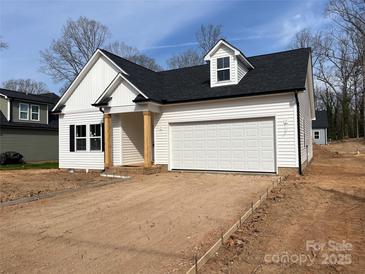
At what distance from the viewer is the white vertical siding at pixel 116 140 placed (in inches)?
640

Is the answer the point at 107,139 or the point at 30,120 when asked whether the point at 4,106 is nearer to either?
the point at 30,120

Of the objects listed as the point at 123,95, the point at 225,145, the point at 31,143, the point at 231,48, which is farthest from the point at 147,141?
the point at 31,143

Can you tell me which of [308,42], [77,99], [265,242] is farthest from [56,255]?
[308,42]

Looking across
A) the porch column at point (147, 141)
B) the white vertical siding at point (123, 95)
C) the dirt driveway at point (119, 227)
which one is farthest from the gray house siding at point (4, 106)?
the dirt driveway at point (119, 227)

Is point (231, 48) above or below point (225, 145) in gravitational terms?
above

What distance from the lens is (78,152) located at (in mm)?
17750

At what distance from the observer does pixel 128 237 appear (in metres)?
5.51

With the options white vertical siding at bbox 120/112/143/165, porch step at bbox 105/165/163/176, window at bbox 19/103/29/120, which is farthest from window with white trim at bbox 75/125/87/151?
window at bbox 19/103/29/120

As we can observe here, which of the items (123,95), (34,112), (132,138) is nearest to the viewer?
(123,95)

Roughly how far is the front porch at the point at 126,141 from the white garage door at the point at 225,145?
55.8 inches

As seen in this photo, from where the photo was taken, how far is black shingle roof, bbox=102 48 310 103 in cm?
1330

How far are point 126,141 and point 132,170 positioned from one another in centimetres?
246

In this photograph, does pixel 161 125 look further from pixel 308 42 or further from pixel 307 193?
pixel 308 42

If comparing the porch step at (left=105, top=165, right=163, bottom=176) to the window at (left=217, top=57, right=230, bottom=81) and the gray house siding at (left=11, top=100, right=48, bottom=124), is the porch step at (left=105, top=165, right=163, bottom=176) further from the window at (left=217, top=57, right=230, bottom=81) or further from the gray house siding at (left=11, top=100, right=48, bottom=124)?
the gray house siding at (left=11, top=100, right=48, bottom=124)
